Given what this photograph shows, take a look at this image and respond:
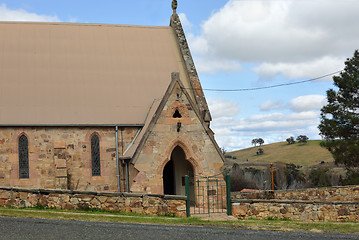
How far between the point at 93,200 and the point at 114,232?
5003 mm

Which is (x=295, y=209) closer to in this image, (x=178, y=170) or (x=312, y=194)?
(x=178, y=170)

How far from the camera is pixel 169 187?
2795 cm

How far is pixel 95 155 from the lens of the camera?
2525 cm

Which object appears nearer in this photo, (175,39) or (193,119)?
(193,119)

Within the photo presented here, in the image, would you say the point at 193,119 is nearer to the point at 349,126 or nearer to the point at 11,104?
the point at 11,104

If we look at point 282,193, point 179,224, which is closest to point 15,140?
point 179,224

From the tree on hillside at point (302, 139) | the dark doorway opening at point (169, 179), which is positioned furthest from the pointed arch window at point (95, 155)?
the tree on hillside at point (302, 139)

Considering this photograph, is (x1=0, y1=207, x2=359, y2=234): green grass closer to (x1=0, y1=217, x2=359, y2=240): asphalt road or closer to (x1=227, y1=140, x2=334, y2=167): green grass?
(x1=0, y1=217, x2=359, y2=240): asphalt road

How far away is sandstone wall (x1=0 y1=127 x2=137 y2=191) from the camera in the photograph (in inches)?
949

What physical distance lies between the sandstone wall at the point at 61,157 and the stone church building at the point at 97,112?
5 cm

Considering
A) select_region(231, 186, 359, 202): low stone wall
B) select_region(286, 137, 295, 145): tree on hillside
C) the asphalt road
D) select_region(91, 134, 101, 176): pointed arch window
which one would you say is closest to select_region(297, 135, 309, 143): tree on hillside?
select_region(286, 137, 295, 145): tree on hillside

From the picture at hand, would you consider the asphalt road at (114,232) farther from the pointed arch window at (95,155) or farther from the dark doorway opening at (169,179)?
the dark doorway opening at (169,179)

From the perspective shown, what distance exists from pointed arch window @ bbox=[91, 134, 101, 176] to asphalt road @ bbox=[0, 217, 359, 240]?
9.28m

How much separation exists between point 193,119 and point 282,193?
26.0 feet
